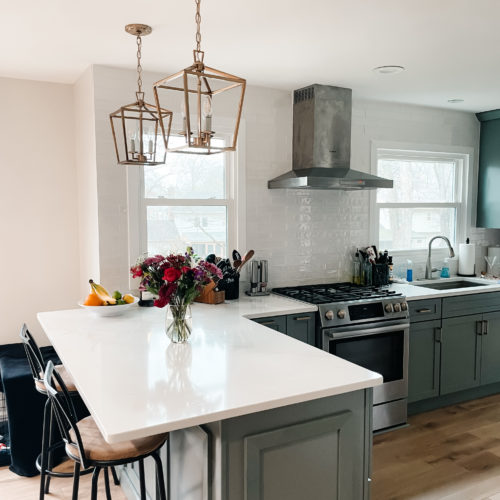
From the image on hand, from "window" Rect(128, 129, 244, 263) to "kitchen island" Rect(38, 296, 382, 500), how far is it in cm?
140

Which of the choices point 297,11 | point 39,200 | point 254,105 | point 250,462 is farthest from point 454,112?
point 250,462

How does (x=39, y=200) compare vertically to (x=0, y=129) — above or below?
below

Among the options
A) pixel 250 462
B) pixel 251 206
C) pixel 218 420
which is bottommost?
pixel 250 462

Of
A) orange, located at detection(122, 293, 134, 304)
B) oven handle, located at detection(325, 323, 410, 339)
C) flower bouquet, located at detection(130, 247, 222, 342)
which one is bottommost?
oven handle, located at detection(325, 323, 410, 339)

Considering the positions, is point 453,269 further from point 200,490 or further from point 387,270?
point 200,490

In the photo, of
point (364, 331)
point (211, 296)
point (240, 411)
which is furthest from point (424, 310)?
point (240, 411)

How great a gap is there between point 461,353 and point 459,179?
1.90 m

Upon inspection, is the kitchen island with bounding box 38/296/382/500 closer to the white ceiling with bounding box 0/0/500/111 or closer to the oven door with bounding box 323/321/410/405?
the oven door with bounding box 323/321/410/405

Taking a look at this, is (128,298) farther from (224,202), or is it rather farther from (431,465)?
(431,465)

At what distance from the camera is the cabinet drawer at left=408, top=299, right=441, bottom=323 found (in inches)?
154

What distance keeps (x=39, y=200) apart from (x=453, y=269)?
3885 millimetres

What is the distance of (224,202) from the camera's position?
3930mm

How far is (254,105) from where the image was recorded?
3961mm

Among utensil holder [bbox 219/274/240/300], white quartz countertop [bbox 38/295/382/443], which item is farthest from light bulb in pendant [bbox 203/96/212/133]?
utensil holder [bbox 219/274/240/300]
